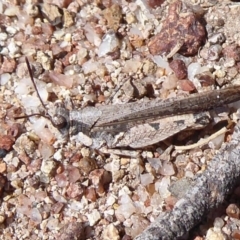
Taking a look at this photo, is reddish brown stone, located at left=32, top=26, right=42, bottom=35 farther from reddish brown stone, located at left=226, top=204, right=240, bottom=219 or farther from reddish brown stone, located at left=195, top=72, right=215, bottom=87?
reddish brown stone, located at left=226, top=204, right=240, bottom=219

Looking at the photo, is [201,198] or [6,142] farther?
[6,142]

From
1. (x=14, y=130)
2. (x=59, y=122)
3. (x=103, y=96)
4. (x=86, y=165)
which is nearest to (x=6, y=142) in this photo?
(x=14, y=130)

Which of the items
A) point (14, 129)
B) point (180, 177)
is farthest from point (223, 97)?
point (14, 129)

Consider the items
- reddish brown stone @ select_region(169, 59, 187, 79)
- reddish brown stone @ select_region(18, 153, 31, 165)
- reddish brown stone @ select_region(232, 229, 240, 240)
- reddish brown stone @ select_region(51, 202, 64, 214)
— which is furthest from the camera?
reddish brown stone @ select_region(169, 59, 187, 79)

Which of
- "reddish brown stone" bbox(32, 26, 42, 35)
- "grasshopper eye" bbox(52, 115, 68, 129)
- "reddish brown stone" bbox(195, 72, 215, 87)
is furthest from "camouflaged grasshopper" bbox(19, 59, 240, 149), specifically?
"reddish brown stone" bbox(32, 26, 42, 35)

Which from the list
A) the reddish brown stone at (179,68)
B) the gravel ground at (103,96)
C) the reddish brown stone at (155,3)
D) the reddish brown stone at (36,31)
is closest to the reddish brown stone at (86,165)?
the gravel ground at (103,96)

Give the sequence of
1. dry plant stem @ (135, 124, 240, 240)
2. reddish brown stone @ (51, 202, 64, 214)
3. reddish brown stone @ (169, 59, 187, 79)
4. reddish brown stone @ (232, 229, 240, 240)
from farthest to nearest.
Result: reddish brown stone @ (169, 59, 187, 79)
reddish brown stone @ (51, 202, 64, 214)
reddish brown stone @ (232, 229, 240, 240)
dry plant stem @ (135, 124, 240, 240)

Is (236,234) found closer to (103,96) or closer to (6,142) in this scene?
(103,96)
